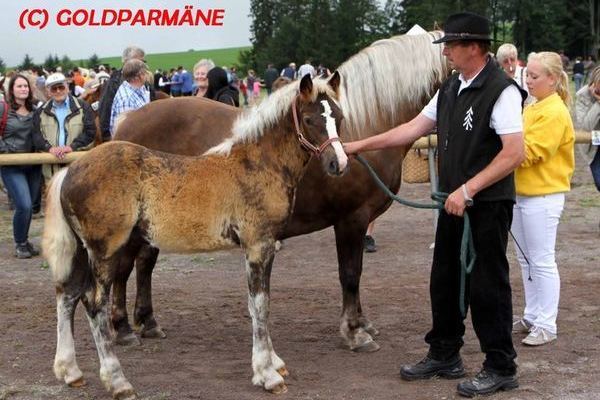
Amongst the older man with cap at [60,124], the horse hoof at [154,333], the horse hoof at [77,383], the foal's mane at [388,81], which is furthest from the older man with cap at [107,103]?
the horse hoof at [77,383]

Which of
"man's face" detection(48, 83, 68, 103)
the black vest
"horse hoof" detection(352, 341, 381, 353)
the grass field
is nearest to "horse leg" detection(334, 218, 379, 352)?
"horse hoof" detection(352, 341, 381, 353)

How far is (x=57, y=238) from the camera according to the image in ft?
14.8

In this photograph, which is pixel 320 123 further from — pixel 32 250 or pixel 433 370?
pixel 32 250

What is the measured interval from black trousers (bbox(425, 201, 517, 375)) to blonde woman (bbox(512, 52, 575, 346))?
2.48 ft

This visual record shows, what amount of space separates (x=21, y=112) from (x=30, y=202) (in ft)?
3.44

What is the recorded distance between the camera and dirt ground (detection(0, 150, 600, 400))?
458 cm

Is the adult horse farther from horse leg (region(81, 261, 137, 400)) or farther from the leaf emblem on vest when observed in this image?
the leaf emblem on vest

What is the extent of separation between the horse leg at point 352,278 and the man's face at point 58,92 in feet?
Answer: 14.5

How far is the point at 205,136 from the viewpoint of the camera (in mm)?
5777

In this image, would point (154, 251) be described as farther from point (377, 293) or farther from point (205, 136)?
point (377, 293)

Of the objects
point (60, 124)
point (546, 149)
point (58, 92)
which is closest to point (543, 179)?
point (546, 149)

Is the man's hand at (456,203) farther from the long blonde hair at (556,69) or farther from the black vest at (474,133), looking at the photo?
the long blonde hair at (556,69)

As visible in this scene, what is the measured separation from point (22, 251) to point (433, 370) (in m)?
5.44

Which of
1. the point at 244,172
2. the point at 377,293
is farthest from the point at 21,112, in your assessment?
the point at 244,172
